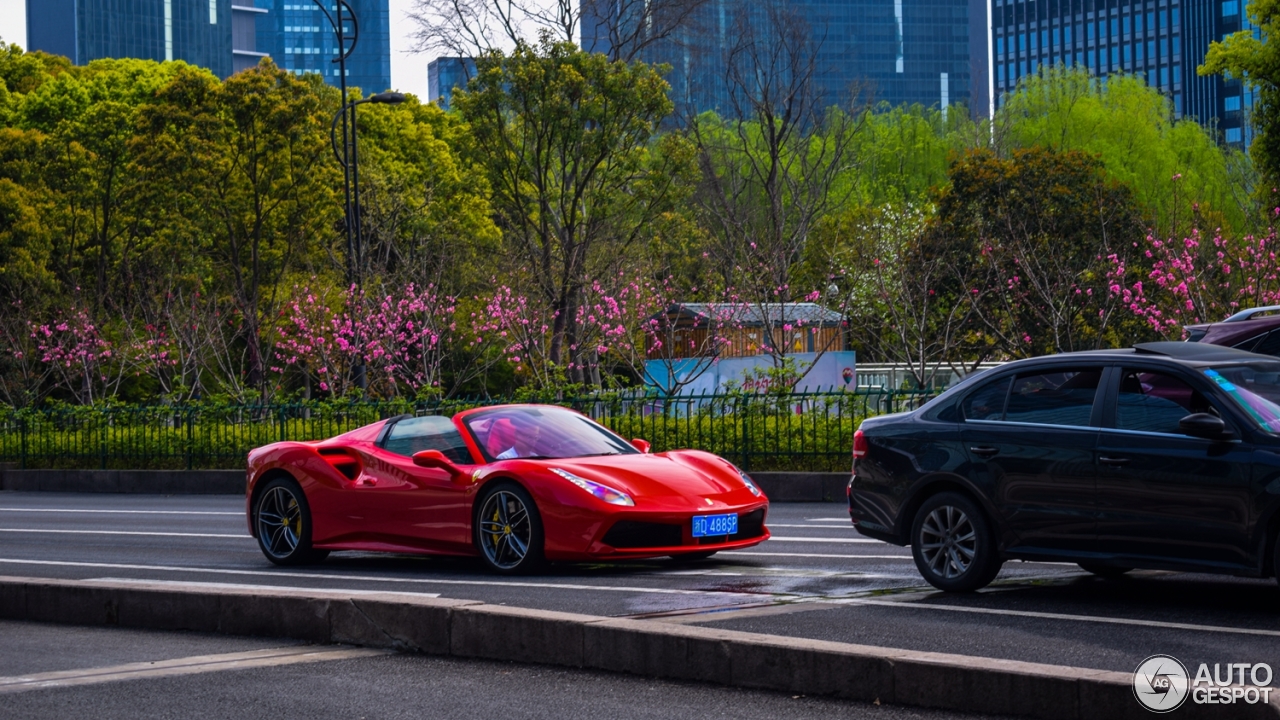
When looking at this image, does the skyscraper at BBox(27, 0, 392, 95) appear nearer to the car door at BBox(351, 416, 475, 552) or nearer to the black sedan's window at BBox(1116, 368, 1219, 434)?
the car door at BBox(351, 416, 475, 552)

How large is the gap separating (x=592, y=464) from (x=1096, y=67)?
457ft

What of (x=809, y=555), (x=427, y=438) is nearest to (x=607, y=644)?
(x=809, y=555)

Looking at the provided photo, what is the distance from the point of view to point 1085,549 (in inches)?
340

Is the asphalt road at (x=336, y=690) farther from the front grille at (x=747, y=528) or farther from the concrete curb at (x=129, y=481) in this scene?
the concrete curb at (x=129, y=481)

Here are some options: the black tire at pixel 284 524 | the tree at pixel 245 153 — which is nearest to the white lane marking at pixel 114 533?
the black tire at pixel 284 524

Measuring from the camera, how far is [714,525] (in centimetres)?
1102

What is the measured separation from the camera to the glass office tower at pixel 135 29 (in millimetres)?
164000

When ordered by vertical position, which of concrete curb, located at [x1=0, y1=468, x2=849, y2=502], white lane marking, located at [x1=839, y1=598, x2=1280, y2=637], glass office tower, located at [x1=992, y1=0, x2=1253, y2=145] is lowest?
concrete curb, located at [x1=0, y1=468, x2=849, y2=502]

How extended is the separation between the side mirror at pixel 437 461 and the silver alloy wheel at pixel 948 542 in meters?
3.64

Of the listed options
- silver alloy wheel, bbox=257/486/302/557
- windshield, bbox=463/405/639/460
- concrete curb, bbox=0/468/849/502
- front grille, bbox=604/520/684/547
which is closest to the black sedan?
front grille, bbox=604/520/684/547

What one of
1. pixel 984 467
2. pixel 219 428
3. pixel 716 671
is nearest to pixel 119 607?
pixel 716 671

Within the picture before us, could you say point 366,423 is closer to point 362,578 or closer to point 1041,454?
point 362,578

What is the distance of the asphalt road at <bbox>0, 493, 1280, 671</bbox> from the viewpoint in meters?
7.37

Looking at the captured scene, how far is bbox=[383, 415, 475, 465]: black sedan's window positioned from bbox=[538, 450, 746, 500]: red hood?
0.88m
